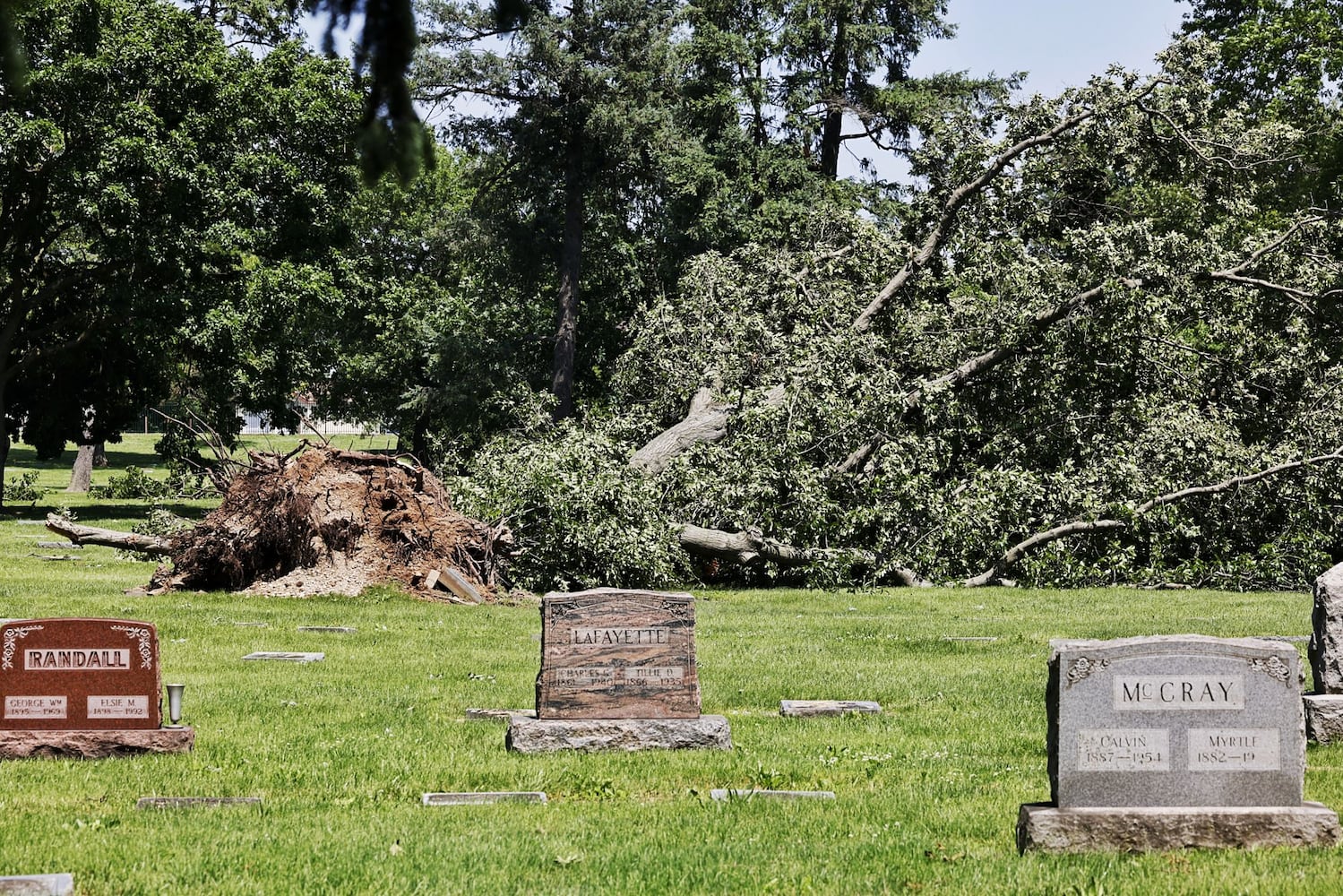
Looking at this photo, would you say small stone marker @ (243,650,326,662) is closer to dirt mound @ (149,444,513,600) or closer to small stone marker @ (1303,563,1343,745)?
dirt mound @ (149,444,513,600)

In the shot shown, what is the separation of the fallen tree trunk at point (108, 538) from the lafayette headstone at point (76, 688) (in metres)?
12.8

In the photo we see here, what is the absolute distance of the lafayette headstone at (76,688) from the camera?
26.3 ft

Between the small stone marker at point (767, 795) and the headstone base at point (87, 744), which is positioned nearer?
the small stone marker at point (767, 795)

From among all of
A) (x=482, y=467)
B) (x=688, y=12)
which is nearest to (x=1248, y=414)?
(x=482, y=467)

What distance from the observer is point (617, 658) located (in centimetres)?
865

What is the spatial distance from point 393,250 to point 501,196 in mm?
13960


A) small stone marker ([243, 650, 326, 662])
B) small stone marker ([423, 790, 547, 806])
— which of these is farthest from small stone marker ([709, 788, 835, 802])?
small stone marker ([243, 650, 326, 662])

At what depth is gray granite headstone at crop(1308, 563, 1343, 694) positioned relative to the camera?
859 centimetres

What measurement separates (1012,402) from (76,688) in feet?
51.1

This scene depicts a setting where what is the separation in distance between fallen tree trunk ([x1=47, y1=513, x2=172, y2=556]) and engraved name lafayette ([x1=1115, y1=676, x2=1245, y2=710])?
16822 mm

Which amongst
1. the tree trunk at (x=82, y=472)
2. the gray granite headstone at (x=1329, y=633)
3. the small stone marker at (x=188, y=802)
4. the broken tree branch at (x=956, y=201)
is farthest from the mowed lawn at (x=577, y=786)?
the tree trunk at (x=82, y=472)

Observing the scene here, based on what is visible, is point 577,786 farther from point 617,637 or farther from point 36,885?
point 36,885

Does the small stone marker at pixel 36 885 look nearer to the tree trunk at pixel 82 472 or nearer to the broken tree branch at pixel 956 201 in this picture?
the broken tree branch at pixel 956 201

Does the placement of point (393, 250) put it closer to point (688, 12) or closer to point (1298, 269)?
point (688, 12)
